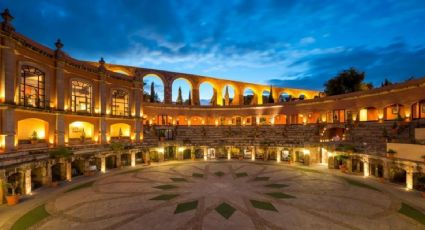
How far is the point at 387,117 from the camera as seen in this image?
1375 inches

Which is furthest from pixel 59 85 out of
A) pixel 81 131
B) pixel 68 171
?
pixel 68 171

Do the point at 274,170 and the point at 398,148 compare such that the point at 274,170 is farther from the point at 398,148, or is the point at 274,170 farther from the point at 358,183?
the point at 398,148

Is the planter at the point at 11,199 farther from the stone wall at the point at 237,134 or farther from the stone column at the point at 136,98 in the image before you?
the stone column at the point at 136,98

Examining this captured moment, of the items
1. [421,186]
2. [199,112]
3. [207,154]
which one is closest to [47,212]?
[207,154]

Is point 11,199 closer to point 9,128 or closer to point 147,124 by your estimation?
point 9,128

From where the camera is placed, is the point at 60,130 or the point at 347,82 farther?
the point at 347,82

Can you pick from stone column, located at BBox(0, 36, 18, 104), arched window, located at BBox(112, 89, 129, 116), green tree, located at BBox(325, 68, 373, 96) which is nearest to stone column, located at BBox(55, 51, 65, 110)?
stone column, located at BBox(0, 36, 18, 104)

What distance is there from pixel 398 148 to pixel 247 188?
54.0 feet

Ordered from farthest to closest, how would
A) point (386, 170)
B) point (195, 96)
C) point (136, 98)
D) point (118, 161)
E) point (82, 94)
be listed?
point (195, 96), point (136, 98), point (82, 94), point (118, 161), point (386, 170)

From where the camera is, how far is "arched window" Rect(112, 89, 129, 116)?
120 feet

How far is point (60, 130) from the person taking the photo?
2652 cm

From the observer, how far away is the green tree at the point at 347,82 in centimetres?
4927

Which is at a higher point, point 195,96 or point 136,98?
point 195,96

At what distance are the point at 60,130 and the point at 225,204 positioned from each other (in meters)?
22.5
